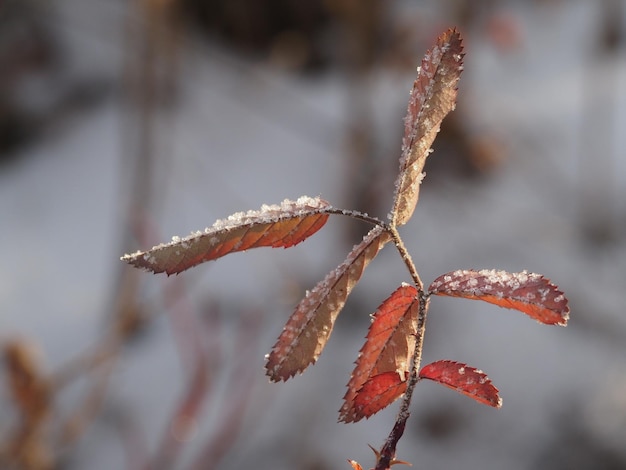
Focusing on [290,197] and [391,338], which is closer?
[391,338]

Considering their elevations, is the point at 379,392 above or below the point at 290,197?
below

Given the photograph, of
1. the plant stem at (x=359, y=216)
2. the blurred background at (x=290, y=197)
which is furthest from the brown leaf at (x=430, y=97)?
the blurred background at (x=290, y=197)

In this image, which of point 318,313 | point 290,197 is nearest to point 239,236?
point 318,313

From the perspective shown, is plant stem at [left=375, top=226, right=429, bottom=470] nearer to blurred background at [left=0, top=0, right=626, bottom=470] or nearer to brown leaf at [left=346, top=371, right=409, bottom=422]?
brown leaf at [left=346, top=371, right=409, bottom=422]

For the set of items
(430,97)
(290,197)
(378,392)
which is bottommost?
(378,392)

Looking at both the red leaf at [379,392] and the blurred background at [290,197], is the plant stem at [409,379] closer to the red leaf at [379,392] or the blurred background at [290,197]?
the red leaf at [379,392]

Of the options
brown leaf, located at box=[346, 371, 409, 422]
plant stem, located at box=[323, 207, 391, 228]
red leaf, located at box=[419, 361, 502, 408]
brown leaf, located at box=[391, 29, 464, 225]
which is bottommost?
brown leaf, located at box=[346, 371, 409, 422]

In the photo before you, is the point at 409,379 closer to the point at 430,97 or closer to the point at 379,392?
the point at 379,392

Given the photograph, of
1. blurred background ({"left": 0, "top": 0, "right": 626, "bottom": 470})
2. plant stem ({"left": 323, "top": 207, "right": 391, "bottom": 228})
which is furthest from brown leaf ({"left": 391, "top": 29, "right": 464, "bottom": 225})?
blurred background ({"left": 0, "top": 0, "right": 626, "bottom": 470})
